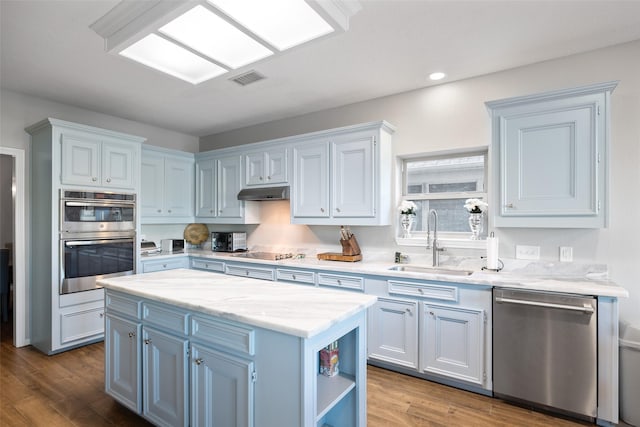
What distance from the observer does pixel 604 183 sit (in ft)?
7.50

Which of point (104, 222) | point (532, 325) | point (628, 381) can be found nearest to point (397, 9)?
point (532, 325)

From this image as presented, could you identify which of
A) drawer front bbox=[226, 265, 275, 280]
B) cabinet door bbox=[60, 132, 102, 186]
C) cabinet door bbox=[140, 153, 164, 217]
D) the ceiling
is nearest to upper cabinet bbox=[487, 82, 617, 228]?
the ceiling

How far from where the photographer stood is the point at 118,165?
3.72 metres

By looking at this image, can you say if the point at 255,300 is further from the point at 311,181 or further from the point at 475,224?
the point at 475,224

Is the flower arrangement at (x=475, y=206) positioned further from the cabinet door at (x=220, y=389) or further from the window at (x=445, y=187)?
the cabinet door at (x=220, y=389)

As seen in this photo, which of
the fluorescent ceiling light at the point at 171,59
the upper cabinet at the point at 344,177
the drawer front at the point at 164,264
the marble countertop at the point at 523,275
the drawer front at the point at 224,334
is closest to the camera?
the drawer front at the point at 224,334

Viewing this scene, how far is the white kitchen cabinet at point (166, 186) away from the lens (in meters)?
4.32

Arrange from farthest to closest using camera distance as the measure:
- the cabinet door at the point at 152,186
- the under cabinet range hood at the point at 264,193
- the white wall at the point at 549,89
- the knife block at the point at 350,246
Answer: the cabinet door at the point at 152,186 → the under cabinet range hood at the point at 264,193 → the knife block at the point at 350,246 → the white wall at the point at 549,89

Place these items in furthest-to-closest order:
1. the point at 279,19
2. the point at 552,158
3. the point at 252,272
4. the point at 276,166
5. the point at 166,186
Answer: the point at 166,186
the point at 276,166
the point at 252,272
the point at 552,158
the point at 279,19

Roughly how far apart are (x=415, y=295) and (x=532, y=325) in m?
0.82

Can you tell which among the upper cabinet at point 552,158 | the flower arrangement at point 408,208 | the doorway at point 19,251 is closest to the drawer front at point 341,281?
the flower arrangement at point 408,208

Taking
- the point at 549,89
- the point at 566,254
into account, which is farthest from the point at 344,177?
the point at 566,254

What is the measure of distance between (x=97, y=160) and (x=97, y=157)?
0.10 feet

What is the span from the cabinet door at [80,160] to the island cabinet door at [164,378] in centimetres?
216
